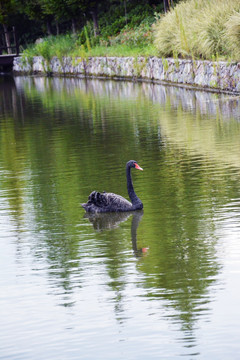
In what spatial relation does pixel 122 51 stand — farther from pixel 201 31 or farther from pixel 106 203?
pixel 106 203

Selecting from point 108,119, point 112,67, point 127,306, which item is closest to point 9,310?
point 127,306

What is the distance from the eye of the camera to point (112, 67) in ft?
133

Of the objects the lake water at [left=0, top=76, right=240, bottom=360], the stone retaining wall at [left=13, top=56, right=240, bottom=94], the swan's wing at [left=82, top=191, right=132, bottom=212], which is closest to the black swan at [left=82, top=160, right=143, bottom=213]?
the swan's wing at [left=82, top=191, right=132, bottom=212]

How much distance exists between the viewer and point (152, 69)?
114 ft

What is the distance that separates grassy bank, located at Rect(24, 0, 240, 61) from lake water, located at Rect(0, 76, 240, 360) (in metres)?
6.38

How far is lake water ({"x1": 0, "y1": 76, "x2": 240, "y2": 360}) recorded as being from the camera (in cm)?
695

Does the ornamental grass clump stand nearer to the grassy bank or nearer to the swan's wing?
the grassy bank

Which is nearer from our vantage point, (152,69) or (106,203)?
(106,203)

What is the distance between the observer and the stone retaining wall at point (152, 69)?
26.1 metres

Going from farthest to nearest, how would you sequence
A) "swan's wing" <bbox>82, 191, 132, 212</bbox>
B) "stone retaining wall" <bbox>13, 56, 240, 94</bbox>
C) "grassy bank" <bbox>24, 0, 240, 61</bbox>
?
"grassy bank" <bbox>24, 0, 240, 61</bbox>
"stone retaining wall" <bbox>13, 56, 240, 94</bbox>
"swan's wing" <bbox>82, 191, 132, 212</bbox>

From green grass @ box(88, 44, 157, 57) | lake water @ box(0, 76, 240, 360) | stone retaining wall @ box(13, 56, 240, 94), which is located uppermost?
green grass @ box(88, 44, 157, 57)

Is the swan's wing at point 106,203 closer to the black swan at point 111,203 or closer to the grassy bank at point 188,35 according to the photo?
the black swan at point 111,203

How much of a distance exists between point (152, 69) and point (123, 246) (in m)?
25.4

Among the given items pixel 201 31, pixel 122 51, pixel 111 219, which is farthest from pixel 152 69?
pixel 111 219
